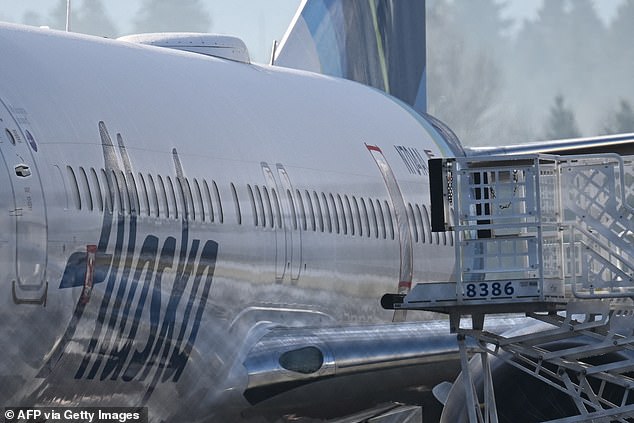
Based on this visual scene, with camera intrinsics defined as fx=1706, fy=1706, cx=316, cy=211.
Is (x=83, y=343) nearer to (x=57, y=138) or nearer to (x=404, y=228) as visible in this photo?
(x=57, y=138)

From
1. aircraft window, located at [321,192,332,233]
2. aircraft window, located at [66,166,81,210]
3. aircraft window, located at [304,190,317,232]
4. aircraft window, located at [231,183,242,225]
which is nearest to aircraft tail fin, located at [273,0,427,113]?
aircraft window, located at [321,192,332,233]

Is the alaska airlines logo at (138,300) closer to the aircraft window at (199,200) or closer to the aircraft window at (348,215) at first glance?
the aircraft window at (199,200)

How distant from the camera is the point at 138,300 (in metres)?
9.84

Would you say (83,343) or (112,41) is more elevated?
(112,41)

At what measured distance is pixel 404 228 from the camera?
15258 mm

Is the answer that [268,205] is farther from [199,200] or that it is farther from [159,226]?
[159,226]

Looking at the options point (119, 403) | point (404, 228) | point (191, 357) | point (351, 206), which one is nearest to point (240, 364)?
point (191, 357)

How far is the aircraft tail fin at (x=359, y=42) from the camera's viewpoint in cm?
1980

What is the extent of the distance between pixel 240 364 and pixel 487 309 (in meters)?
2.12

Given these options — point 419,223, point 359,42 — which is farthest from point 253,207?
point 359,42

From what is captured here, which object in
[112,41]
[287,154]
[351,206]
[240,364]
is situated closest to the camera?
[240,364]

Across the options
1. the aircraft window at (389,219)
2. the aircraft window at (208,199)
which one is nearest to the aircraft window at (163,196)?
the aircraft window at (208,199)

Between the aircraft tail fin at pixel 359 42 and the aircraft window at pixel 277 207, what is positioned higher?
the aircraft tail fin at pixel 359 42

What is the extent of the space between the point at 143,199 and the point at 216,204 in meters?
1.05
